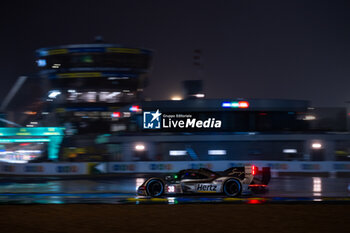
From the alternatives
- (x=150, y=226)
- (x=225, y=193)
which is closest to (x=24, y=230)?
(x=150, y=226)

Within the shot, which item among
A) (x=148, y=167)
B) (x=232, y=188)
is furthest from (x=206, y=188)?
(x=148, y=167)

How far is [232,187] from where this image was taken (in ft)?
45.6

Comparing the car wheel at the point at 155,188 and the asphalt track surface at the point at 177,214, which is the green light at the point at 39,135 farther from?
the car wheel at the point at 155,188

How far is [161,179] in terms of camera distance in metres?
14.3

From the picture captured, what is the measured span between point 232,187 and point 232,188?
1.3 inches

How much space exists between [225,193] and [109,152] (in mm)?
31491

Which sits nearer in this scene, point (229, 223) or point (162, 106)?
point (229, 223)

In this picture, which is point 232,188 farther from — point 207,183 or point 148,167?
point 148,167

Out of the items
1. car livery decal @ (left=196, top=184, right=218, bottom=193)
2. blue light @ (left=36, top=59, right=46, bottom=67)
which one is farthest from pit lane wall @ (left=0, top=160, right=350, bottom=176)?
blue light @ (left=36, top=59, right=46, bottom=67)

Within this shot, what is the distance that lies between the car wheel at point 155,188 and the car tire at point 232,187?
222 cm

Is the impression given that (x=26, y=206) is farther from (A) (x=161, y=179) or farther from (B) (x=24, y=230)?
(A) (x=161, y=179)

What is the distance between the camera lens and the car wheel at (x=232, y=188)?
1381 centimetres

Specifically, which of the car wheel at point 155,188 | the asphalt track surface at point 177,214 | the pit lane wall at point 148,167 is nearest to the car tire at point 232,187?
the asphalt track surface at point 177,214

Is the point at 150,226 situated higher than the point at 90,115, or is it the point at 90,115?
the point at 90,115
